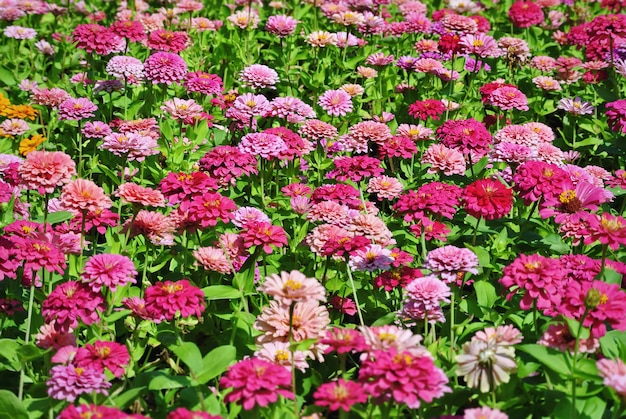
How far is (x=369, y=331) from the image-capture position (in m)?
2.14

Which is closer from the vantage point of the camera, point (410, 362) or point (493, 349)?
point (410, 362)

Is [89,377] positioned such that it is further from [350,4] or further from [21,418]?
[350,4]

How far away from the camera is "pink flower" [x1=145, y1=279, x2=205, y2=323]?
2.25 metres

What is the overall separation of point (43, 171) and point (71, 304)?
0.54 meters

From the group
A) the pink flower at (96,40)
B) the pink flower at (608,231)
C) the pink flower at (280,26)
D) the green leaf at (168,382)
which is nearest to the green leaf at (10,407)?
the green leaf at (168,382)

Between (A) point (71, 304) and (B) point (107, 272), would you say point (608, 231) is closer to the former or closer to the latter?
(B) point (107, 272)

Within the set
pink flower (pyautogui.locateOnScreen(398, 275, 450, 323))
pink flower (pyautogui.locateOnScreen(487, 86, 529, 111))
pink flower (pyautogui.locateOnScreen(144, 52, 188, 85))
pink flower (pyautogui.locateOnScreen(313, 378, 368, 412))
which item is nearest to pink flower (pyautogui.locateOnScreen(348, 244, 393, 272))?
pink flower (pyautogui.locateOnScreen(398, 275, 450, 323))

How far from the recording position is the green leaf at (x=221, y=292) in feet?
8.53

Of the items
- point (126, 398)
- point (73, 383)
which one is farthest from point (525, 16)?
point (73, 383)

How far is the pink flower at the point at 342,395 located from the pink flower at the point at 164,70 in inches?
89.1

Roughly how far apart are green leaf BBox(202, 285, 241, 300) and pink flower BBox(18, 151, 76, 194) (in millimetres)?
616

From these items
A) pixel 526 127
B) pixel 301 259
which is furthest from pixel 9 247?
pixel 526 127

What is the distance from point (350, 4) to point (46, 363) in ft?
12.0

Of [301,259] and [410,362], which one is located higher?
[410,362]
